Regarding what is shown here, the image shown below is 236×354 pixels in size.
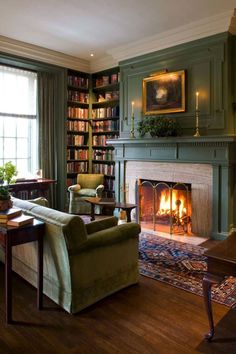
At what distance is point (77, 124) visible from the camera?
640 centimetres

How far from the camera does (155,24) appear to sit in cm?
439

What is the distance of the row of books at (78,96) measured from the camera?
624cm

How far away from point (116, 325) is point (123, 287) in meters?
0.54

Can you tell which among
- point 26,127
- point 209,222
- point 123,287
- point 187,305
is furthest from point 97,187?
point 187,305

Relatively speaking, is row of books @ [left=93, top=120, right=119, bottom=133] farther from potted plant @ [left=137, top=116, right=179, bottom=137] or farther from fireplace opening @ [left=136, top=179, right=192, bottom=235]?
fireplace opening @ [left=136, top=179, right=192, bottom=235]

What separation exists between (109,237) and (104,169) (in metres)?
4.03

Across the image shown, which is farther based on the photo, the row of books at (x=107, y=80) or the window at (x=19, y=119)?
the row of books at (x=107, y=80)

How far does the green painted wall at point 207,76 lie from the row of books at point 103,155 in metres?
1.86

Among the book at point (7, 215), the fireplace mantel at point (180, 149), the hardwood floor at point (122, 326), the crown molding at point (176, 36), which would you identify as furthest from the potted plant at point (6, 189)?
the crown molding at point (176, 36)

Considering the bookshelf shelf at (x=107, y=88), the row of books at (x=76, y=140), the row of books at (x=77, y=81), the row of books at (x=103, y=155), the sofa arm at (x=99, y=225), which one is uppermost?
the row of books at (x=77, y=81)

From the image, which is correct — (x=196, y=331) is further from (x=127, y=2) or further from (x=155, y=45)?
(x=155, y=45)

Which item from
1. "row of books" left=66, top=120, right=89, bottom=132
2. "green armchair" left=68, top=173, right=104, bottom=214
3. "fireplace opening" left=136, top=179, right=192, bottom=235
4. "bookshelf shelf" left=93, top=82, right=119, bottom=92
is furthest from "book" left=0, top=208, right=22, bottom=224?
"bookshelf shelf" left=93, top=82, right=119, bottom=92

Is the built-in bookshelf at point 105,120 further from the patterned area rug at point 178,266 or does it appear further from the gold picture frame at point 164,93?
the patterned area rug at point 178,266

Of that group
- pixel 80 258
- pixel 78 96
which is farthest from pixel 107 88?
pixel 80 258
